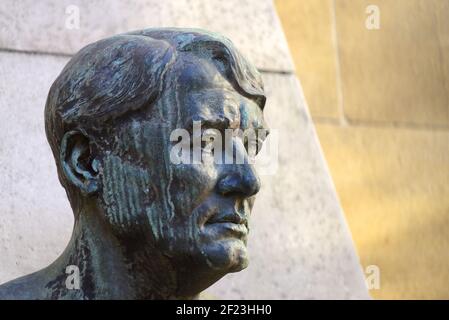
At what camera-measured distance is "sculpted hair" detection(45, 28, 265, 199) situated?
3.37 meters

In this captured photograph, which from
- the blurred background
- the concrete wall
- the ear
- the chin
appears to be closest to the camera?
the chin

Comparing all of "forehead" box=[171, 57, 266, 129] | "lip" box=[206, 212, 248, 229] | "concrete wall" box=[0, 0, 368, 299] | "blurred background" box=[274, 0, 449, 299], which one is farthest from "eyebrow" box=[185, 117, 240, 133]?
Result: "blurred background" box=[274, 0, 449, 299]

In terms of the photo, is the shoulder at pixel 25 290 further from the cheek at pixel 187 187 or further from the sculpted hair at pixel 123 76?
the cheek at pixel 187 187

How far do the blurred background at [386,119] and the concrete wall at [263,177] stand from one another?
0.85 ft

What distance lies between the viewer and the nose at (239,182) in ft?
11.0

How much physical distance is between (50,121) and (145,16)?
4.80 ft

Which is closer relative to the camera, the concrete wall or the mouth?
the mouth

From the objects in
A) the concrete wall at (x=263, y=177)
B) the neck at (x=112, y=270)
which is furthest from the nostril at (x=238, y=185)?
the concrete wall at (x=263, y=177)

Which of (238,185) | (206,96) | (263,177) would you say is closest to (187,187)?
(238,185)

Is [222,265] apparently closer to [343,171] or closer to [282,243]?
[282,243]

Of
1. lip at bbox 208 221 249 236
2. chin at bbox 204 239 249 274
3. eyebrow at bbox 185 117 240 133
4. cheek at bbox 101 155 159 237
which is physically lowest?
chin at bbox 204 239 249 274

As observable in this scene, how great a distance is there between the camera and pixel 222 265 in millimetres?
3330

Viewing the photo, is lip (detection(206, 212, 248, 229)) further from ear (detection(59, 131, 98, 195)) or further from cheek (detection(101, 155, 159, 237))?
ear (detection(59, 131, 98, 195))

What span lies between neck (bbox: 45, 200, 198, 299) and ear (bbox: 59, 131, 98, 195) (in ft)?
0.23
